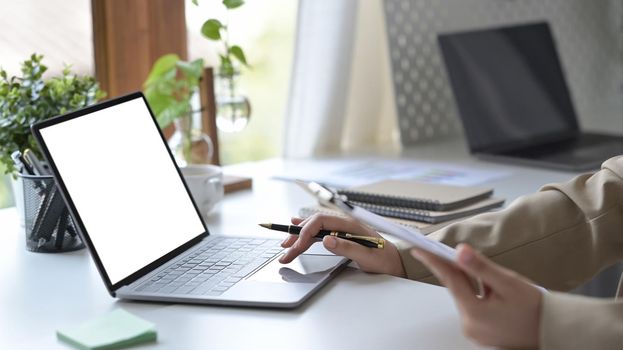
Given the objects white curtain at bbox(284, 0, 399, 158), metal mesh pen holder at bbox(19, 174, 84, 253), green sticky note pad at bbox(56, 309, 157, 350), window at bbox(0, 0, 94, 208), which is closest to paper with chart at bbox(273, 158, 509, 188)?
white curtain at bbox(284, 0, 399, 158)

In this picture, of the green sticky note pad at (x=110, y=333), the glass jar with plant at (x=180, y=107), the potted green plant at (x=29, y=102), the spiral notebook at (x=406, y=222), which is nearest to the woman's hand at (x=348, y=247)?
the spiral notebook at (x=406, y=222)

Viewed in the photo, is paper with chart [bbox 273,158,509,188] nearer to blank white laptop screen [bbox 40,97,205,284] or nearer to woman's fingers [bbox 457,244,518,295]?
blank white laptop screen [bbox 40,97,205,284]

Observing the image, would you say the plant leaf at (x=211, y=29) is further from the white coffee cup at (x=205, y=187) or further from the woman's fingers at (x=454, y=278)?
the woman's fingers at (x=454, y=278)

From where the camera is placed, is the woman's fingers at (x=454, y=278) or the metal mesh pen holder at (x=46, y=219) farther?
the metal mesh pen holder at (x=46, y=219)

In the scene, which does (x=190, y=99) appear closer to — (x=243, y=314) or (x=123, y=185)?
(x=123, y=185)

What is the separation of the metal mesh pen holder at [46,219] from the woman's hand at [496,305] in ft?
2.09

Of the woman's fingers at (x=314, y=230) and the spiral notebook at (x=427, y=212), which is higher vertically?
the woman's fingers at (x=314, y=230)

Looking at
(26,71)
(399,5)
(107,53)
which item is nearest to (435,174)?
(399,5)

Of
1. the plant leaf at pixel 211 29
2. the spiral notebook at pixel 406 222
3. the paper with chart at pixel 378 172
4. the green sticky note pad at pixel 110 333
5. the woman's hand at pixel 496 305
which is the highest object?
the plant leaf at pixel 211 29

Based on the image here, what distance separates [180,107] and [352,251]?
2.10 feet

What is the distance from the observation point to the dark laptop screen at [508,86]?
83.7 inches

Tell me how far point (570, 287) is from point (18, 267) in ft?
2.43

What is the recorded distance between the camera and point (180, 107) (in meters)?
1.67

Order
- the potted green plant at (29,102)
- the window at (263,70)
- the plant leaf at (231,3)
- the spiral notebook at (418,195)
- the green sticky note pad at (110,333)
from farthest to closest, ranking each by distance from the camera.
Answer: the window at (263,70)
the plant leaf at (231,3)
the spiral notebook at (418,195)
the potted green plant at (29,102)
the green sticky note pad at (110,333)
